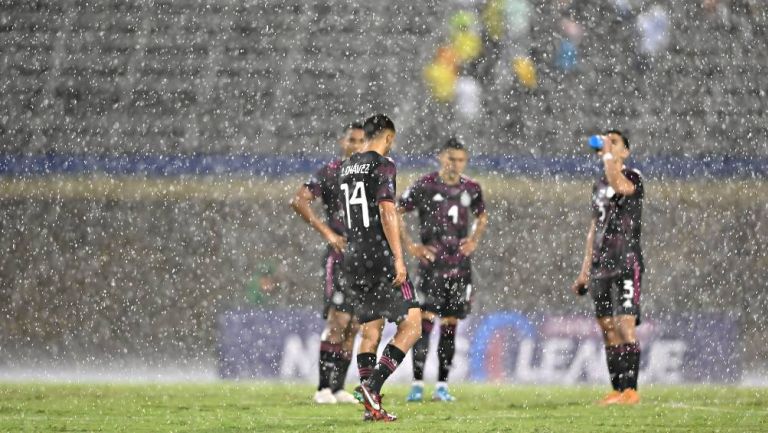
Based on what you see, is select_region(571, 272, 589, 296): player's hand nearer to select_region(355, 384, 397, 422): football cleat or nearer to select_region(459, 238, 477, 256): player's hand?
select_region(459, 238, 477, 256): player's hand

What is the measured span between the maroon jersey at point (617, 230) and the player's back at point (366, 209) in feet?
6.87

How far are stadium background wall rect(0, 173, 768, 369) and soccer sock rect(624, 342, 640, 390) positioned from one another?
550 cm

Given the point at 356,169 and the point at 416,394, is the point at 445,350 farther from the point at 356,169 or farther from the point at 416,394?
the point at 356,169

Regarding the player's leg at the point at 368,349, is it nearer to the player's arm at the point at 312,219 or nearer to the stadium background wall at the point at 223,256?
the player's arm at the point at 312,219

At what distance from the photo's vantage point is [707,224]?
1567 cm

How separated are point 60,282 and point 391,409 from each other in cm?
748

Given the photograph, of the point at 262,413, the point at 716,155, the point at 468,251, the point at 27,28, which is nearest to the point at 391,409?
the point at 262,413

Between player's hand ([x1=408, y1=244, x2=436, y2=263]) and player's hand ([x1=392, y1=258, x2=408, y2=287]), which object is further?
player's hand ([x1=408, y1=244, x2=436, y2=263])

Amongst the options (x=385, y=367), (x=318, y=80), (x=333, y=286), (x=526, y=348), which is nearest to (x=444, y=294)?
(x=333, y=286)

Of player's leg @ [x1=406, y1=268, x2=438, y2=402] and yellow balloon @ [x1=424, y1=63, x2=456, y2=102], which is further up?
yellow balloon @ [x1=424, y1=63, x2=456, y2=102]

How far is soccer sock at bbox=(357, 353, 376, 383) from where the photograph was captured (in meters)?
7.56

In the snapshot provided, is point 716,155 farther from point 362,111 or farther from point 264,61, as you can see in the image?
point 264,61

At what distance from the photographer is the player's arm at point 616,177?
8.70 meters

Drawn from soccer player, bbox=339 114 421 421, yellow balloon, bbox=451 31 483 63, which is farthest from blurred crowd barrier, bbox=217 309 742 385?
yellow balloon, bbox=451 31 483 63
